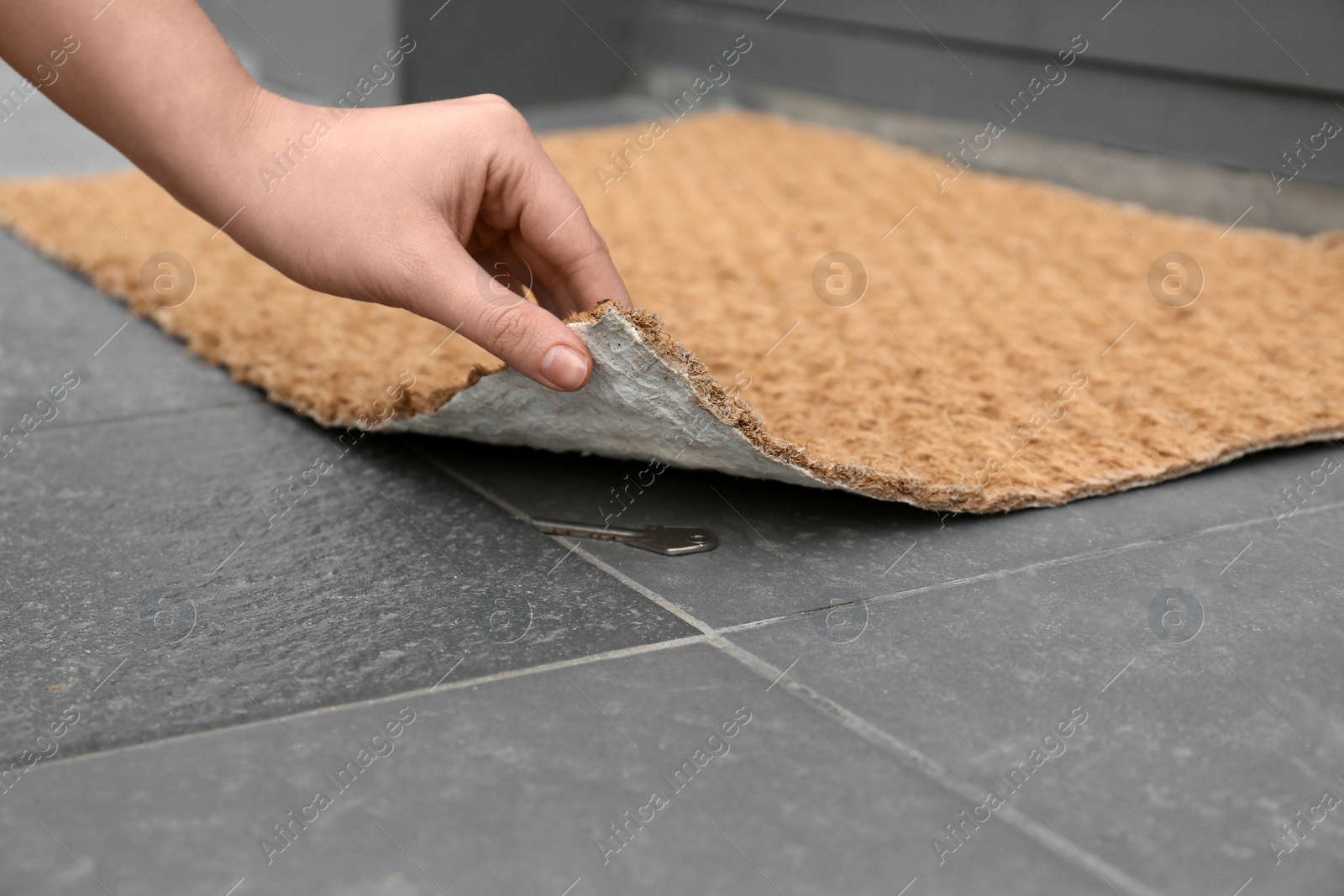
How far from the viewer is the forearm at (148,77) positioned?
1299 mm

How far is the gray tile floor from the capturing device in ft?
2.90

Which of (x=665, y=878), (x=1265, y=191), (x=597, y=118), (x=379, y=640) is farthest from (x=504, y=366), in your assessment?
(x=597, y=118)

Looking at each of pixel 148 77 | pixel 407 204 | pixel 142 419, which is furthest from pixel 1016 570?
pixel 142 419

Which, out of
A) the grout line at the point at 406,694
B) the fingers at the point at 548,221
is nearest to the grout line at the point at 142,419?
the fingers at the point at 548,221

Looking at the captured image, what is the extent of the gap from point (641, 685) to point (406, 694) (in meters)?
0.21

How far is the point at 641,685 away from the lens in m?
1.10

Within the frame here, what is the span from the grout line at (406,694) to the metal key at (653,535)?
197 millimetres

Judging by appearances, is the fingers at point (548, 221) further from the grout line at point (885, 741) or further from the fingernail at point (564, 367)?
the grout line at point (885, 741)

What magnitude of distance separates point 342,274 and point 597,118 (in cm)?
289

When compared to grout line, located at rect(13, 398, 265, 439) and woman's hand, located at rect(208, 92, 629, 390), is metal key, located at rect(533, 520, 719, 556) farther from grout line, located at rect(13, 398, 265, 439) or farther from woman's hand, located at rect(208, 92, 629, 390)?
grout line, located at rect(13, 398, 265, 439)

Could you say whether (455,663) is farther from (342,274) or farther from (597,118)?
(597,118)

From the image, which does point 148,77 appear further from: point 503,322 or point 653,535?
point 653,535

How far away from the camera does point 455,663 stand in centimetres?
114

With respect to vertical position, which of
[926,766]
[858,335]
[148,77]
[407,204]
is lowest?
[858,335]
